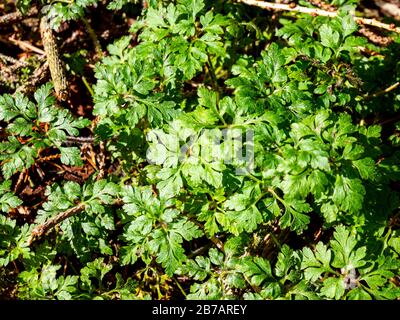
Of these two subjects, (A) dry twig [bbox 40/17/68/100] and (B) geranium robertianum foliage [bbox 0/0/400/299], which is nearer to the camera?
(B) geranium robertianum foliage [bbox 0/0/400/299]

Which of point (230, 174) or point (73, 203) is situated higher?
point (230, 174)

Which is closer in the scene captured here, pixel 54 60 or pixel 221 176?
pixel 221 176

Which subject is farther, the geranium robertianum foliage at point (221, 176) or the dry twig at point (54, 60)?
the dry twig at point (54, 60)

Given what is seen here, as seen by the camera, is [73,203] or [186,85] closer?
[73,203]

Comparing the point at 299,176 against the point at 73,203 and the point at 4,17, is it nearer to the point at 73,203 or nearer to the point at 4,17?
the point at 73,203

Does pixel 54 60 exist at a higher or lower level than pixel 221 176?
higher
